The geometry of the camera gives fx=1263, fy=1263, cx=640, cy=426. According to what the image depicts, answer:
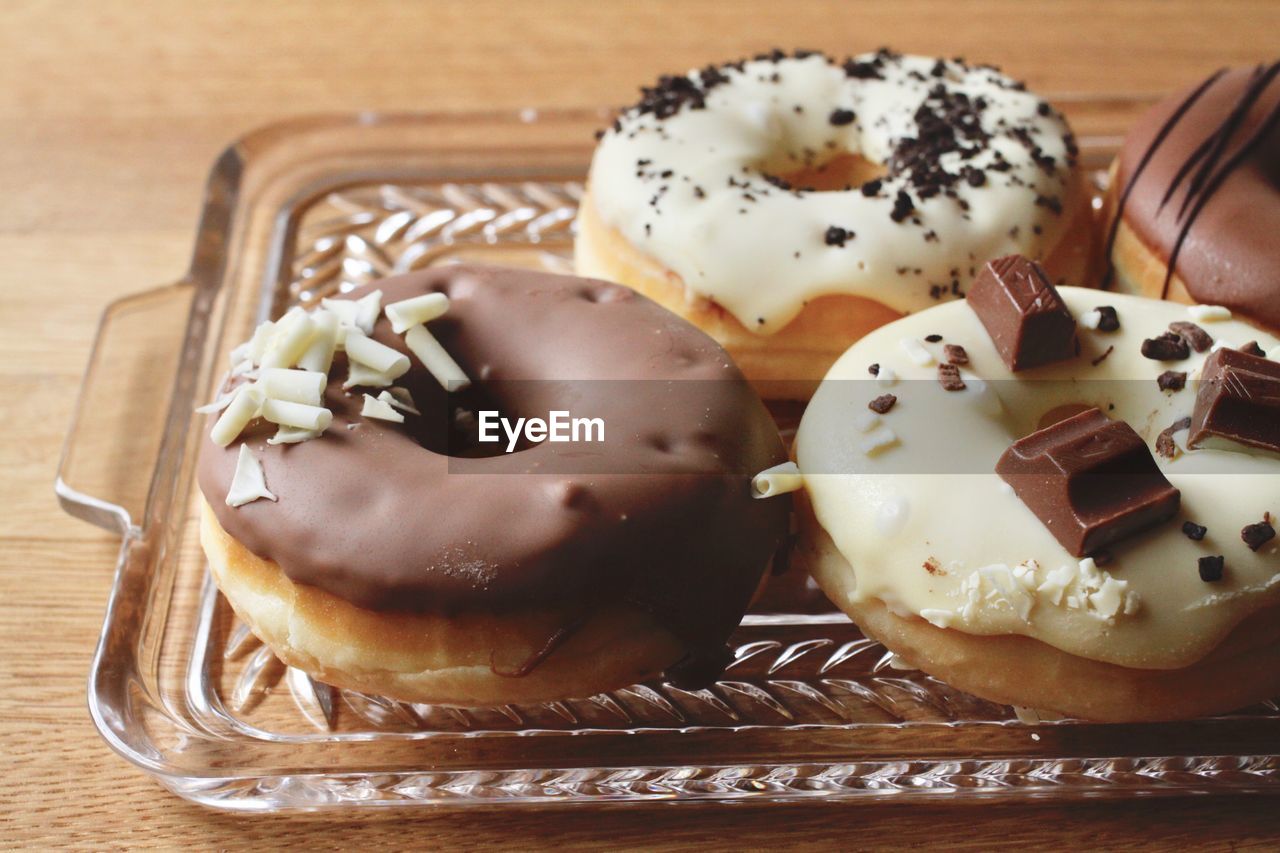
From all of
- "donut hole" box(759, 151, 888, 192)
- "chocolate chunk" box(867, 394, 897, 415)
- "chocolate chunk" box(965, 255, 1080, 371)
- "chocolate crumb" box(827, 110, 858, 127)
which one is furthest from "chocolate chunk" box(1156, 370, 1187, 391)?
"chocolate crumb" box(827, 110, 858, 127)

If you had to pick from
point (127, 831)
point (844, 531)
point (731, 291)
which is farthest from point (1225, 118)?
point (127, 831)

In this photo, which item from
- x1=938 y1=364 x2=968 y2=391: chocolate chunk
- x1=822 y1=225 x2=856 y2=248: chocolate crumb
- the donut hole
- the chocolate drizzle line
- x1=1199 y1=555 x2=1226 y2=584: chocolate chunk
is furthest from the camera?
the donut hole

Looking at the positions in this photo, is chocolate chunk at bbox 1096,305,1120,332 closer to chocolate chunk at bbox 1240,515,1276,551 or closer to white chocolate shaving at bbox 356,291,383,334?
chocolate chunk at bbox 1240,515,1276,551

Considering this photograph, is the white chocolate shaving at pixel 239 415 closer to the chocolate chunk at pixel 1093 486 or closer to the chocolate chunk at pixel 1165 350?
the chocolate chunk at pixel 1093 486

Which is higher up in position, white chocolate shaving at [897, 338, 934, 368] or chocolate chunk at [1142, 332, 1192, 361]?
chocolate chunk at [1142, 332, 1192, 361]

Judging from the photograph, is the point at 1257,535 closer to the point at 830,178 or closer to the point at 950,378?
the point at 950,378

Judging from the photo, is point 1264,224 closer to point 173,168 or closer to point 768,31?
point 768,31
